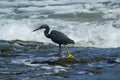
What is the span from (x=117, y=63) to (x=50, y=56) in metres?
1.98

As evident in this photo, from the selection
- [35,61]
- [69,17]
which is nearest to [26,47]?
[35,61]

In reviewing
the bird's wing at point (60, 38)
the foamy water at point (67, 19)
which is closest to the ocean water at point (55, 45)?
the foamy water at point (67, 19)

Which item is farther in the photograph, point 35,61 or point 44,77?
point 35,61

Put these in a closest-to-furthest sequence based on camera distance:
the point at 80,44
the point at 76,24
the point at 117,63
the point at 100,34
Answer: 1. the point at 117,63
2. the point at 80,44
3. the point at 100,34
4. the point at 76,24

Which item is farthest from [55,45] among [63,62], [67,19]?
[67,19]

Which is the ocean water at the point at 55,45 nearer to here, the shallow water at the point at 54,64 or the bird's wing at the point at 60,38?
the shallow water at the point at 54,64

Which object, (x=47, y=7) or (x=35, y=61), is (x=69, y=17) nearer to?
(x=47, y=7)

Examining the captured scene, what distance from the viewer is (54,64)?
10773mm

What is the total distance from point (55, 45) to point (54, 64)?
418cm

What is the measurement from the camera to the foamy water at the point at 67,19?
17094 mm

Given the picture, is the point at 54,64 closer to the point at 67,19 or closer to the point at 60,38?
the point at 60,38

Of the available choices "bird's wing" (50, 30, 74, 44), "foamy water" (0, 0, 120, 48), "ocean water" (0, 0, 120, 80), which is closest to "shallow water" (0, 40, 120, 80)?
"ocean water" (0, 0, 120, 80)

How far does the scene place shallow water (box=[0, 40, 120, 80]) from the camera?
966 centimetres

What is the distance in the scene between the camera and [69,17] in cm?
2294
